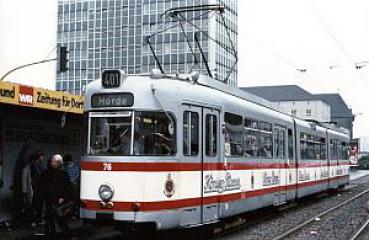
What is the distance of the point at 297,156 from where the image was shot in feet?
61.0

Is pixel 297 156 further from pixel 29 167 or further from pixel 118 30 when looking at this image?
pixel 118 30

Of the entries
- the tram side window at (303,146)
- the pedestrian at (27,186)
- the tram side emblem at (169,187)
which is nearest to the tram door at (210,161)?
the tram side emblem at (169,187)

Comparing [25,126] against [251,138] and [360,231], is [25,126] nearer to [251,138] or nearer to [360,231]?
[251,138]

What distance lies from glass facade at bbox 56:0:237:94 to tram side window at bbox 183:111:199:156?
33122mm

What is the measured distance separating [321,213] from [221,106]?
7365mm

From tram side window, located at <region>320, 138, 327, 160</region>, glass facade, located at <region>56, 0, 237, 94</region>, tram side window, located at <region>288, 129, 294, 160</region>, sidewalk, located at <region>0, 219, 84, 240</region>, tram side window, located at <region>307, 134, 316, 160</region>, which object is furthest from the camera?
glass facade, located at <region>56, 0, 237, 94</region>

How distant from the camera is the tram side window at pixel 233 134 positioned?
12009 mm

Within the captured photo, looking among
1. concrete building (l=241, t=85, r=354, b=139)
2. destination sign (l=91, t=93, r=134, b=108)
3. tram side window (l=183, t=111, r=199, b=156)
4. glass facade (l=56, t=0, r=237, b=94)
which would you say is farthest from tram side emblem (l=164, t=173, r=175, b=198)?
concrete building (l=241, t=85, r=354, b=139)

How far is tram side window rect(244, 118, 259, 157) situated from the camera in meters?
13.3

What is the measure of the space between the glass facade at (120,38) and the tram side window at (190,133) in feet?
109

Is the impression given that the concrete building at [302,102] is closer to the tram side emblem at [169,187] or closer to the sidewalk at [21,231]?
the sidewalk at [21,231]

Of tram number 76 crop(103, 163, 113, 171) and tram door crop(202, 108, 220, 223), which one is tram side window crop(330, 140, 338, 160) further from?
tram number 76 crop(103, 163, 113, 171)

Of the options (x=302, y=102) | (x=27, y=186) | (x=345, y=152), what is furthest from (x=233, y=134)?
(x=302, y=102)

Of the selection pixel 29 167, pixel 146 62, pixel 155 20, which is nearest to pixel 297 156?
pixel 29 167
